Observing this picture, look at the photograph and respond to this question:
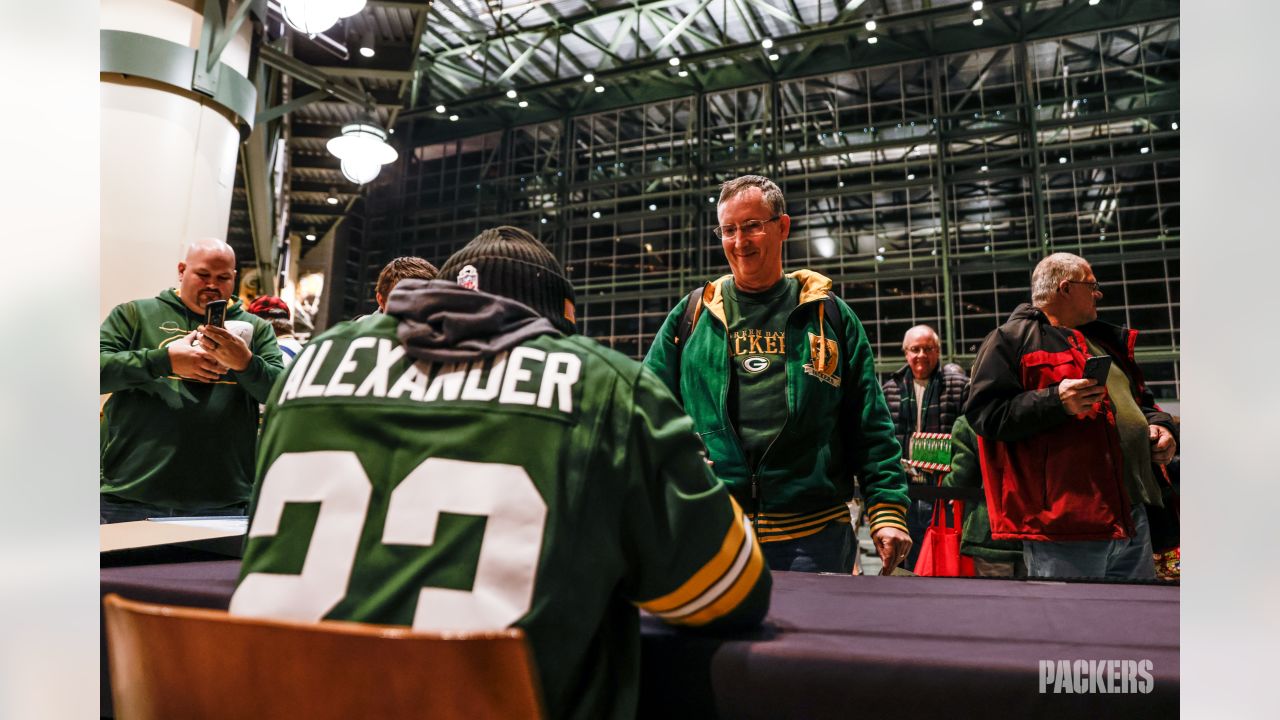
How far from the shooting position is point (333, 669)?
0.79 metres

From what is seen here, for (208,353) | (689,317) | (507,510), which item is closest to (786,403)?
(689,317)

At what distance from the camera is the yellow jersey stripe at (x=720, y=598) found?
1067 mm

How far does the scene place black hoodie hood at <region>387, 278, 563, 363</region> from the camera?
3.52ft

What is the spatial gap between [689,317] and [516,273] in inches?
50.0

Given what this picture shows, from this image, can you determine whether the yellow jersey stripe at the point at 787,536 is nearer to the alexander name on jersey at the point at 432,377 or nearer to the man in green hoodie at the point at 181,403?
the alexander name on jersey at the point at 432,377

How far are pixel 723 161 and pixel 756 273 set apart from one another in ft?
43.1

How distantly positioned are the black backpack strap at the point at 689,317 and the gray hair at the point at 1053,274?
4.10 feet

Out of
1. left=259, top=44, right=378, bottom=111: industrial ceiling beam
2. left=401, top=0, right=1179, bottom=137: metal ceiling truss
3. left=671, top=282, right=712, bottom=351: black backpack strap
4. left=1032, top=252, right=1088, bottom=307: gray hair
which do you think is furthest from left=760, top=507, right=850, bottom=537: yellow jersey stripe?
left=401, top=0, right=1179, bottom=137: metal ceiling truss

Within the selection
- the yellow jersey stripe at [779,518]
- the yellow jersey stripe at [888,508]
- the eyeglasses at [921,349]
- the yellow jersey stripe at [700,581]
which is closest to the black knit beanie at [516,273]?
the yellow jersey stripe at [700,581]

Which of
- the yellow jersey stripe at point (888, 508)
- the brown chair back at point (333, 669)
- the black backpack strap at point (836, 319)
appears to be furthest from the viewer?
the black backpack strap at point (836, 319)

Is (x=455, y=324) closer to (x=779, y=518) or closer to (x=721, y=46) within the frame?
(x=779, y=518)

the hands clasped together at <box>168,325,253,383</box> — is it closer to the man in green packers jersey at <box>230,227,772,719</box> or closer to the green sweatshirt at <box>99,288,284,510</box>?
the green sweatshirt at <box>99,288,284,510</box>
